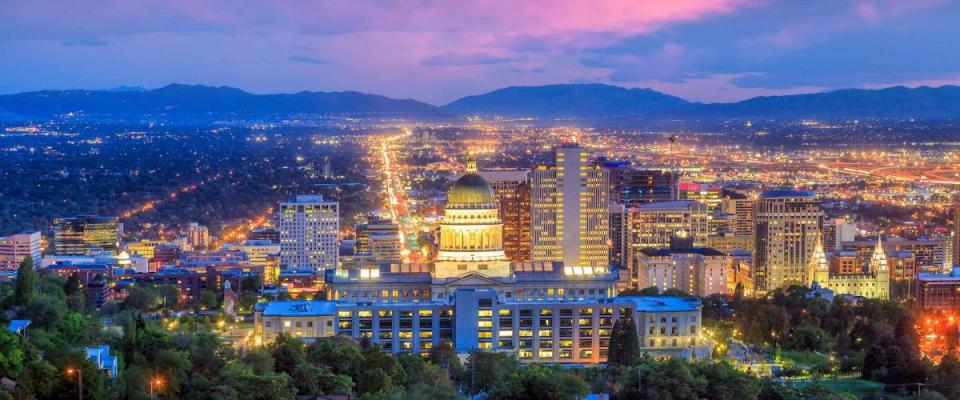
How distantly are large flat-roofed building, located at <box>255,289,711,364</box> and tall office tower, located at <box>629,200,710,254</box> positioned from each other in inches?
1914

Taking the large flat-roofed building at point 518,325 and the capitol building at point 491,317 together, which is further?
the large flat-roofed building at point 518,325

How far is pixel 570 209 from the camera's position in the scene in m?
112

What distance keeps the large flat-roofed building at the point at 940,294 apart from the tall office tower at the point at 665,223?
28.2m

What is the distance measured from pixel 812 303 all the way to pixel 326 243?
166ft

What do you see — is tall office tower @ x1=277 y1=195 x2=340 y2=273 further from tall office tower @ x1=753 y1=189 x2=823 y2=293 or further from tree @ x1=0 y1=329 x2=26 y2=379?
tree @ x1=0 y1=329 x2=26 y2=379

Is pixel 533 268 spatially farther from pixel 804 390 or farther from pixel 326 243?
pixel 326 243

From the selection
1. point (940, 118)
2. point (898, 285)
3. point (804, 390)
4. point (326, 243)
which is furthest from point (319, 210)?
point (940, 118)

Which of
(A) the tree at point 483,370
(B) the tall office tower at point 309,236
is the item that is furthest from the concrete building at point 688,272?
(A) the tree at point 483,370

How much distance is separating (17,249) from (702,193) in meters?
68.1

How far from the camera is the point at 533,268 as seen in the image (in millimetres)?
78625

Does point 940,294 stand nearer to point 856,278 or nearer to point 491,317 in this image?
point 856,278

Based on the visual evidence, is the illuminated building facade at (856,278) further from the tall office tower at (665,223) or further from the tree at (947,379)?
the tree at (947,379)

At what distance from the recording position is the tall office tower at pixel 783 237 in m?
116

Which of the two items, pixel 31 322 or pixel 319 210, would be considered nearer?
pixel 31 322
